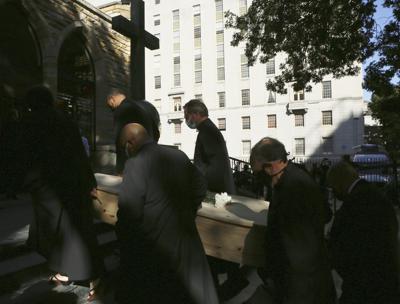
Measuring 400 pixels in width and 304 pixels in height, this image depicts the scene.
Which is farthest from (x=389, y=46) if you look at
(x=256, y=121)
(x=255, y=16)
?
(x=256, y=121)

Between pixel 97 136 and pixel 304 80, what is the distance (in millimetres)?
7692

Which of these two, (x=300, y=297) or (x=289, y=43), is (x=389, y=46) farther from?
(x=300, y=297)

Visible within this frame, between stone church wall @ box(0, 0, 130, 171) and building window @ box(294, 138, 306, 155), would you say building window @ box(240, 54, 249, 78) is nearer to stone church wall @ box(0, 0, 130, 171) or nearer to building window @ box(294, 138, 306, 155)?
building window @ box(294, 138, 306, 155)

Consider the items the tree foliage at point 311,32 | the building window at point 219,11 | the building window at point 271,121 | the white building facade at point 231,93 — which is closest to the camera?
the tree foliage at point 311,32

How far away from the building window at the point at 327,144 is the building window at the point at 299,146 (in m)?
2.13

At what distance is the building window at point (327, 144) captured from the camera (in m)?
37.4

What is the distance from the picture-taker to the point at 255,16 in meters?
12.4

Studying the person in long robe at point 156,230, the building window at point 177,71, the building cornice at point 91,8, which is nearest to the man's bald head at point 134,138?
the person in long robe at point 156,230

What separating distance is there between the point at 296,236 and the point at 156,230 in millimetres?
893

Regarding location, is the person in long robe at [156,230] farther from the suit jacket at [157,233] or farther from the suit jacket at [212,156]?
the suit jacket at [212,156]

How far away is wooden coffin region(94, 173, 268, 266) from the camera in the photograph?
2.68 meters

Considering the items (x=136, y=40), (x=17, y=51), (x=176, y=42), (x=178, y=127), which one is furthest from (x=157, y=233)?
(x=176, y=42)

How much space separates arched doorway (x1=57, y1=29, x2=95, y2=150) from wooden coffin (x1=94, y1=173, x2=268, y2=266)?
7429 millimetres

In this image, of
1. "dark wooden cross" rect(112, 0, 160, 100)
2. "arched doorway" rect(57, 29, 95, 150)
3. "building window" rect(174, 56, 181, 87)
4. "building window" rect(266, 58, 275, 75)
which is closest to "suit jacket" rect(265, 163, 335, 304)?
"dark wooden cross" rect(112, 0, 160, 100)
